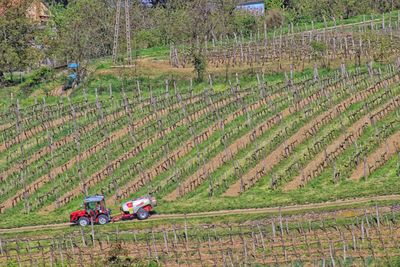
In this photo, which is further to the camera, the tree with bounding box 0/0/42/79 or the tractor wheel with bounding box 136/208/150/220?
the tree with bounding box 0/0/42/79

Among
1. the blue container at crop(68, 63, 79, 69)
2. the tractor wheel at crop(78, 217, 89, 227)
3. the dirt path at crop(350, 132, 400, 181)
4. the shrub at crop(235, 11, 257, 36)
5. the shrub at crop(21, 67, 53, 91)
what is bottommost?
the tractor wheel at crop(78, 217, 89, 227)

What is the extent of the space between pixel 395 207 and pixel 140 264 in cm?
1216

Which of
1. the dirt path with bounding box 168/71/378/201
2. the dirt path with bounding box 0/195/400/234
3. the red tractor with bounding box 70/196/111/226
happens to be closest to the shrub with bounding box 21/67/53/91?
the dirt path with bounding box 168/71/378/201

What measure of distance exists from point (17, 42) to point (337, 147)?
48.2 meters

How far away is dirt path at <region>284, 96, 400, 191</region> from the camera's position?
160ft

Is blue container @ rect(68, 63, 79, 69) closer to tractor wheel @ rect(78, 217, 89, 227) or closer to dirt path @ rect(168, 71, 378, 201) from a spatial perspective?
dirt path @ rect(168, 71, 378, 201)

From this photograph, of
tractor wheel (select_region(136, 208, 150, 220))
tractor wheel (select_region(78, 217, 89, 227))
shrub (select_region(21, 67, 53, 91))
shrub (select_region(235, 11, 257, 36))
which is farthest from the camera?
shrub (select_region(235, 11, 257, 36))

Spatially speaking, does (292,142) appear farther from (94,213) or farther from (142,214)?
(94,213)

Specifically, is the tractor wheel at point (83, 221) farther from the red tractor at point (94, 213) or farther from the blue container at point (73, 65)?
the blue container at point (73, 65)

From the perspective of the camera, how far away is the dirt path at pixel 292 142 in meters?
49.1

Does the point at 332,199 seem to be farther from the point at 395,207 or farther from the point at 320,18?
the point at 320,18

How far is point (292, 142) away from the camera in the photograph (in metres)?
54.1

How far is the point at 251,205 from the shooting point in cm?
4478

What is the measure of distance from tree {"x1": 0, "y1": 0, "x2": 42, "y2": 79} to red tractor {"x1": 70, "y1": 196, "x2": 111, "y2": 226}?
45212 mm
